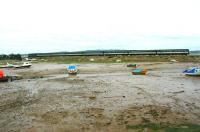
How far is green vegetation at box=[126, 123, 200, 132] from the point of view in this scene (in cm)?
1234

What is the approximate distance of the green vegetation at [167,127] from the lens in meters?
Answer: 12.3

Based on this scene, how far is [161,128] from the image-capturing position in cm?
1271

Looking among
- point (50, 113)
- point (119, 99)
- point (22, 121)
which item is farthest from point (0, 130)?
point (119, 99)

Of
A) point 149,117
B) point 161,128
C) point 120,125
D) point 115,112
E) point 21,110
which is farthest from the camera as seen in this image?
point 21,110

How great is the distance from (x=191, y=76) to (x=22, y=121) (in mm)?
30330

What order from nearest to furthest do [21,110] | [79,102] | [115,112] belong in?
[115,112] < [21,110] < [79,102]

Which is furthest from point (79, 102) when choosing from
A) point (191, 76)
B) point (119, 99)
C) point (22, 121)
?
point (191, 76)

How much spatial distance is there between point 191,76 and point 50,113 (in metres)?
28.2

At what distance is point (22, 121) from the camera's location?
1502 centimetres

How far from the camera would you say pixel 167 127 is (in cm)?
1287

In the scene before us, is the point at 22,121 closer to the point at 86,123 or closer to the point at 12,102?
the point at 86,123

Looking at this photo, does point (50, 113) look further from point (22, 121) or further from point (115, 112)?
point (115, 112)

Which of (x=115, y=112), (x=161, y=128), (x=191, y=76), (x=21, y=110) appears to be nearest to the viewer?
(x=161, y=128)

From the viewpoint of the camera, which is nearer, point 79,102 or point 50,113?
point 50,113
